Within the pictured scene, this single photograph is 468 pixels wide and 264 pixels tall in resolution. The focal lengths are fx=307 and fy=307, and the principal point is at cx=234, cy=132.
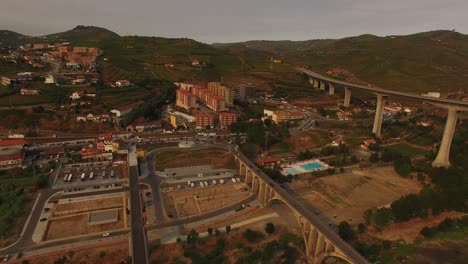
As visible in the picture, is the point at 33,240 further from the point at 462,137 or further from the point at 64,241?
the point at 462,137

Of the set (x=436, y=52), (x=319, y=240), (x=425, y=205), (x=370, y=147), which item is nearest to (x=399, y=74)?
(x=436, y=52)

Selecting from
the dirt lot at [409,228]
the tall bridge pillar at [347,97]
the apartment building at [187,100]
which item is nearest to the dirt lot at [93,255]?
the dirt lot at [409,228]

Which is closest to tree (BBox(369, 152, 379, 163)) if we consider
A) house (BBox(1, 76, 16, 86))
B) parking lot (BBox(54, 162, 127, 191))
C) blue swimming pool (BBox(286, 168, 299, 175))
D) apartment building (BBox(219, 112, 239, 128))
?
blue swimming pool (BBox(286, 168, 299, 175))

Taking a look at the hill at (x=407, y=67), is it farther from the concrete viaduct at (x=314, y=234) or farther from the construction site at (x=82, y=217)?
the construction site at (x=82, y=217)

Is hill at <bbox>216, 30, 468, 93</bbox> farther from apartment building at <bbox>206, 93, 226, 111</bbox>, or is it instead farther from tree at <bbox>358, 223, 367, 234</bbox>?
tree at <bbox>358, 223, 367, 234</bbox>

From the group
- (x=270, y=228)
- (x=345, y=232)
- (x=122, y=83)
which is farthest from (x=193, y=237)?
(x=122, y=83)

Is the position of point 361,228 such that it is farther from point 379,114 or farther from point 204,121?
point 204,121
